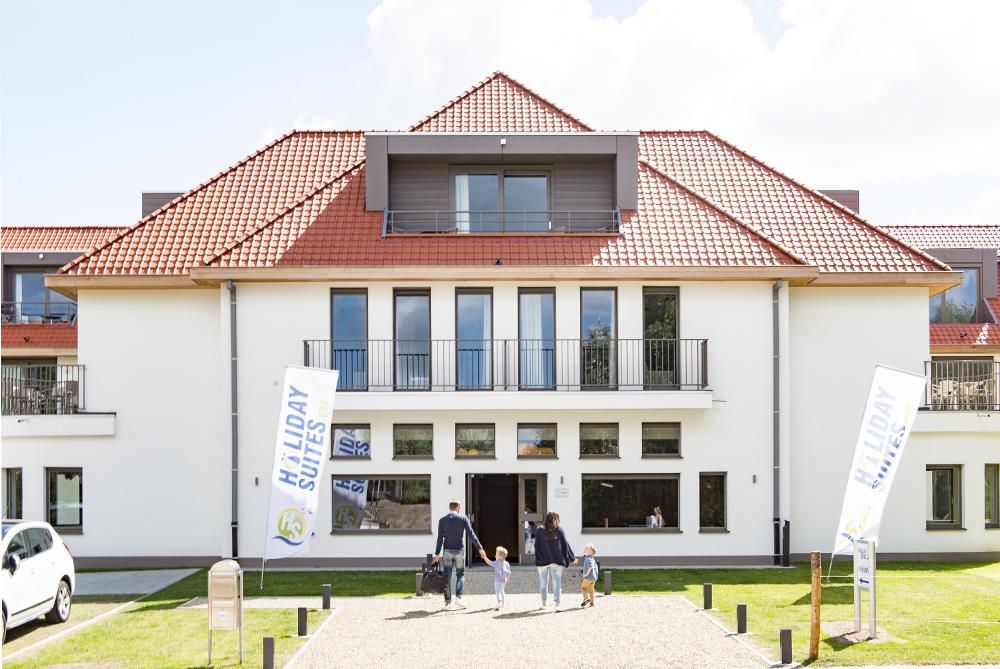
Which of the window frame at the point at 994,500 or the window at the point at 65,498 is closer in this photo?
the window at the point at 65,498

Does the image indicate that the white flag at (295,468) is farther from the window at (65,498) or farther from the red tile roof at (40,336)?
the red tile roof at (40,336)

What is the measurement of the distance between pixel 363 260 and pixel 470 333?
2706 mm

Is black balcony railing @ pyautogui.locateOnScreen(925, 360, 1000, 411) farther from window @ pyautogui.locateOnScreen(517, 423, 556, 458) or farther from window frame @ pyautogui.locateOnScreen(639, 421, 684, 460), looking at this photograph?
window @ pyautogui.locateOnScreen(517, 423, 556, 458)

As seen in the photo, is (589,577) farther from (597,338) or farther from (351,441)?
(351,441)

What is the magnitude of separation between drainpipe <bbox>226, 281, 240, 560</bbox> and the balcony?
3977 mm

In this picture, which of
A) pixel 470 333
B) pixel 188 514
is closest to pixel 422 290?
pixel 470 333

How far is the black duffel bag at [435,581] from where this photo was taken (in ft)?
50.4

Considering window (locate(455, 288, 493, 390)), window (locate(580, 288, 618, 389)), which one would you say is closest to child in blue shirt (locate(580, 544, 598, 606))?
window (locate(580, 288, 618, 389))

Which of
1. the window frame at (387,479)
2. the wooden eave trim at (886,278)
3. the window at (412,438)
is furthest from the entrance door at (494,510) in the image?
the wooden eave trim at (886,278)

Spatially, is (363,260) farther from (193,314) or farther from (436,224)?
(193,314)

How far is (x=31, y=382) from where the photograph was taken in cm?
2109

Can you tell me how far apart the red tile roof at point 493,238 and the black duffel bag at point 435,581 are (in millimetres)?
6936

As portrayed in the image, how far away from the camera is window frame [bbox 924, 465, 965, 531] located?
21.0m

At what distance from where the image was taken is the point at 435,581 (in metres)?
15.4
